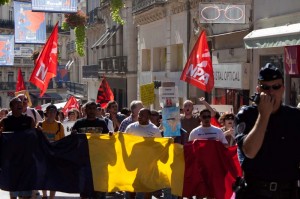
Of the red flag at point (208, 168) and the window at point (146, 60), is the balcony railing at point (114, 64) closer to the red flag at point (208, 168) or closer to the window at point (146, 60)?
the window at point (146, 60)

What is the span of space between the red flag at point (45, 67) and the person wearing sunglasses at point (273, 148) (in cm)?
1248

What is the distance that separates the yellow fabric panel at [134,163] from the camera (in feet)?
29.8

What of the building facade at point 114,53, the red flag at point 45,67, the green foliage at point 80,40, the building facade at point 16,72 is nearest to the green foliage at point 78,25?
the green foliage at point 80,40

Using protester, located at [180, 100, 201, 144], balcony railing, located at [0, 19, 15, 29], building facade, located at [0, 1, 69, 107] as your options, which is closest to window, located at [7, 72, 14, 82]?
building facade, located at [0, 1, 69, 107]

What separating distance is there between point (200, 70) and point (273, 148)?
9.56 meters

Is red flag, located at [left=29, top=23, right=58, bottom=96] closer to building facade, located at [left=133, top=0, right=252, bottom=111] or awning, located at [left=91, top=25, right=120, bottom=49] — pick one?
building facade, located at [left=133, top=0, right=252, bottom=111]

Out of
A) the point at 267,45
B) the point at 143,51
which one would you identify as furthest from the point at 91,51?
the point at 267,45

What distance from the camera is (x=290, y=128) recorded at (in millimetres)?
4461

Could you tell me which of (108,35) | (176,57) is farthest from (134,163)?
(108,35)

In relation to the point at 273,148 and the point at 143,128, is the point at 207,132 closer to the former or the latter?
the point at 143,128

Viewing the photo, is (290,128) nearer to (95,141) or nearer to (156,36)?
(95,141)

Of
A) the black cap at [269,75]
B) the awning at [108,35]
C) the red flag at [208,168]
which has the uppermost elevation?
the awning at [108,35]

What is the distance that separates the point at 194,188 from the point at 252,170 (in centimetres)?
459

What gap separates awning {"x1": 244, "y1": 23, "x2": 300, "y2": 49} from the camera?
527 inches
